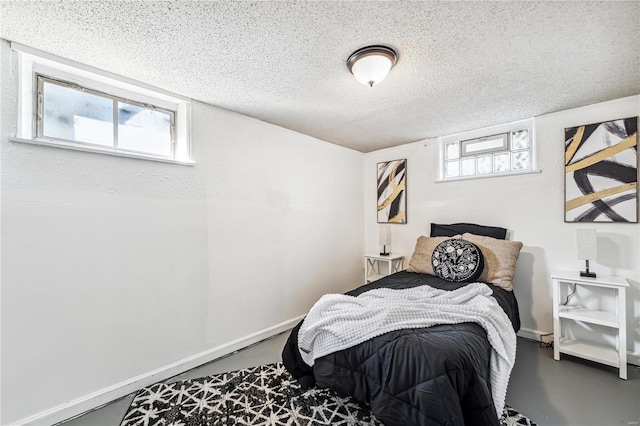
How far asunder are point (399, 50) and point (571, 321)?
110 inches

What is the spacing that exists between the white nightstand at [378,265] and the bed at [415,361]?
1.28m

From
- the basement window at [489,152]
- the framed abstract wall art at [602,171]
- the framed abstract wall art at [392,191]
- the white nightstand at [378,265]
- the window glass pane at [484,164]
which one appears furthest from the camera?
the framed abstract wall art at [392,191]

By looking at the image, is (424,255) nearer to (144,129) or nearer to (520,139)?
(520,139)

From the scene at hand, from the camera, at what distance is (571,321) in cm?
245

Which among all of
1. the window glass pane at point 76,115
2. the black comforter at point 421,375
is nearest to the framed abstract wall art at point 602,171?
the black comforter at point 421,375

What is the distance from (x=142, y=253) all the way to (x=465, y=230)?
10.1ft

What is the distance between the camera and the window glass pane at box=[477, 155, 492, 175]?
9.91 ft

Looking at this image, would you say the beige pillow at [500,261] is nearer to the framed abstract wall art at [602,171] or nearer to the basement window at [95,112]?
the framed abstract wall art at [602,171]

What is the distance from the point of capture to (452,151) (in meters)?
3.28

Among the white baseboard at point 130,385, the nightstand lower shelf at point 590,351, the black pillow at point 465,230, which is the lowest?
the white baseboard at point 130,385

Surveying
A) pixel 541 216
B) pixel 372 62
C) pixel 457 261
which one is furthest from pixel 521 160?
pixel 372 62

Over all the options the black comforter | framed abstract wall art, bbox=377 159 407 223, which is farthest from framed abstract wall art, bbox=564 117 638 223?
the black comforter

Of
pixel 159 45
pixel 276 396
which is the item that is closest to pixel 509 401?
pixel 276 396

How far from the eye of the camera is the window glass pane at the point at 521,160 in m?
2.78
